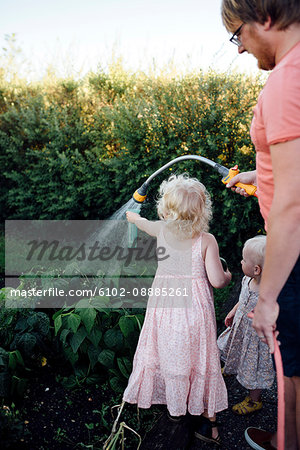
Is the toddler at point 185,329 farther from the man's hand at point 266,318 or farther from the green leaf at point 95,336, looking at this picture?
the man's hand at point 266,318

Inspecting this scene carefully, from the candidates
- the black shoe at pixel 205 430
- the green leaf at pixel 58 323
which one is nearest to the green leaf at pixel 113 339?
the green leaf at pixel 58 323

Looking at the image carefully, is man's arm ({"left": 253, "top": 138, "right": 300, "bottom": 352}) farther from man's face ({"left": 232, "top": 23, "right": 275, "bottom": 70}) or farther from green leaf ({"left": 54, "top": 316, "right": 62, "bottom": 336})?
green leaf ({"left": 54, "top": 316, "right": 62, "bottom": 336})

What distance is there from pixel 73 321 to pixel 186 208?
940 mm

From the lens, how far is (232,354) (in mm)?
2426

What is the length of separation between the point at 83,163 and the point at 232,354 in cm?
311

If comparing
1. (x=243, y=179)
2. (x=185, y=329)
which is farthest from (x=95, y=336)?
(x=243, y=179)

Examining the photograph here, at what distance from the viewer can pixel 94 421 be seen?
2209 mm

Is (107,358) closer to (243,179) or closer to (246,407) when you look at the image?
(246,407)

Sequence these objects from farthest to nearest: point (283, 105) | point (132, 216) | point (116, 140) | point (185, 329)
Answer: point (116, 140) < point (132, 216) < point (185, 329) < point (283, 105)

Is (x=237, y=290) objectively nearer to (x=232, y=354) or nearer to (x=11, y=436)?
(x=232, y=354)

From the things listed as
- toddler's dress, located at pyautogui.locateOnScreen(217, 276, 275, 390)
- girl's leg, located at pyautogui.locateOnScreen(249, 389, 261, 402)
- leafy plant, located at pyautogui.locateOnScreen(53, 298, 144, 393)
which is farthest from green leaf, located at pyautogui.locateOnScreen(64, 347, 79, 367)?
girl's leg, located at pyautogui.locateOnScreen(249, 389, 261, 402)

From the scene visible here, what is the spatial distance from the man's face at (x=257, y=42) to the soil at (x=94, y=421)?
1.80 meters

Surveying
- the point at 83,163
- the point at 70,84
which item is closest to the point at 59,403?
the point at 83,163

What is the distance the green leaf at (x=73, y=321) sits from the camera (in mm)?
2292
